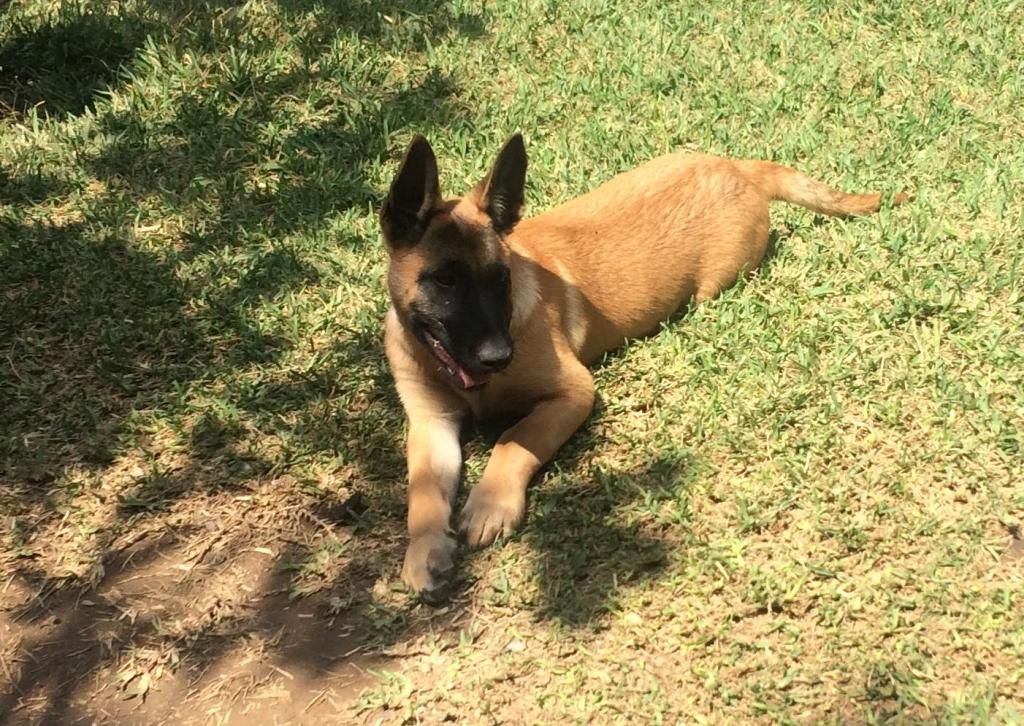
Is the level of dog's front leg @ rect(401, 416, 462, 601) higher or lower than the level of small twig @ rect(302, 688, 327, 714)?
higher

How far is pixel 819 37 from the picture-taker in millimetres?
6879

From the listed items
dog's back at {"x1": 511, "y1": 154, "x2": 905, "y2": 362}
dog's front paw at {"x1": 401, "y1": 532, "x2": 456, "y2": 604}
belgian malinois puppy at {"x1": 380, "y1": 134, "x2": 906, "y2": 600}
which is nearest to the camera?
dog's front paw at {"x1": 401, "y1": 532, "x2": 456, "y2": 604}

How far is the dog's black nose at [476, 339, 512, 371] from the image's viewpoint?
3.62 meters

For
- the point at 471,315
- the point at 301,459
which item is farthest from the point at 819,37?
the point at 301,459

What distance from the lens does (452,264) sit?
381 cm

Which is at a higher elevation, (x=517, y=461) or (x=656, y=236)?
(x=656, y=236)

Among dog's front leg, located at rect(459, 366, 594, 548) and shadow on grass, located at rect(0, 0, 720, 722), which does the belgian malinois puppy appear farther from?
shadow on grass, located at rect(0, 0, 720, 722)

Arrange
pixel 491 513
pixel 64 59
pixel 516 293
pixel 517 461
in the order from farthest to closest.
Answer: pixel 64 59 < pixel 516 293 < pixel 517 461 < pixel 491 513

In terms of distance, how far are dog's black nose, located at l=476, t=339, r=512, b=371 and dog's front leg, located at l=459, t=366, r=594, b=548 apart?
0.35m

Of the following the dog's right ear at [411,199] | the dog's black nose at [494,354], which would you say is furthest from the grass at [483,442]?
the dog's right ear at [411,199]

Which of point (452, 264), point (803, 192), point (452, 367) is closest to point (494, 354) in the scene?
point (452, 367)

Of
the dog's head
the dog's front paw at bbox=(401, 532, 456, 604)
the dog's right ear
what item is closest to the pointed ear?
the dog's head

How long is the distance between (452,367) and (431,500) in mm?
553

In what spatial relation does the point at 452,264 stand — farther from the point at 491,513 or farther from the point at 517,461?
the point at 491,513
